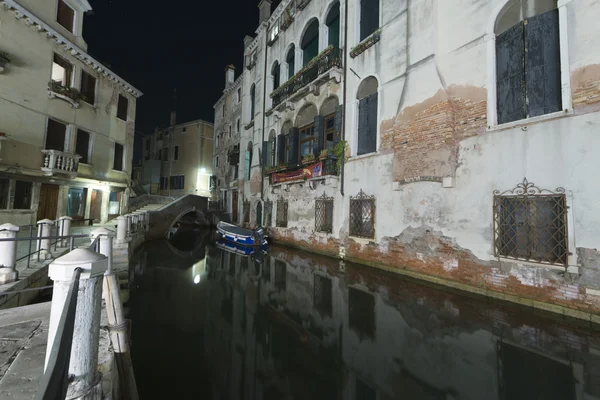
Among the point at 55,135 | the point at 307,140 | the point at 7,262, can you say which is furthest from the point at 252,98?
the point at 7,262

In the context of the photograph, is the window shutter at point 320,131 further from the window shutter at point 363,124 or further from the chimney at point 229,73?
the chimney at point 229,73

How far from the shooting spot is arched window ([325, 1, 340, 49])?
11.7m

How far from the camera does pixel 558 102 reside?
5574 millimetres

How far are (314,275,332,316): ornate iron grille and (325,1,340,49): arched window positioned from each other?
30.6 feet

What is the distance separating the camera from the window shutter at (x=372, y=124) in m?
9.66

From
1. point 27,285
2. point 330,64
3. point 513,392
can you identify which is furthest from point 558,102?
point 27,285

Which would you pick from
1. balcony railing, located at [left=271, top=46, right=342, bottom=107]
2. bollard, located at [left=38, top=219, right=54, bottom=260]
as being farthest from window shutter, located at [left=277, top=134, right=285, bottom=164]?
bollard, located at [left=38, top=219, right=54, bottom=260]

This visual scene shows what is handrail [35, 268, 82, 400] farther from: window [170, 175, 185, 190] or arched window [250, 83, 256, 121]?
window [170, 175, 185, 190]

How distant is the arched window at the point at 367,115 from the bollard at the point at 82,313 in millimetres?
9112

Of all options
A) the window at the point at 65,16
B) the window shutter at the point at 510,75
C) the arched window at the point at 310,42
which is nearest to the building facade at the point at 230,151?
the arched window at the point at 310,42

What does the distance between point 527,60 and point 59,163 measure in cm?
1642

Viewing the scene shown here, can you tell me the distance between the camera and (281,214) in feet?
47.0

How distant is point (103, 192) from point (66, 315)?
56.6 ft

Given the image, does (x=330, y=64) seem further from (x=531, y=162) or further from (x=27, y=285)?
(x=27, y=285)
